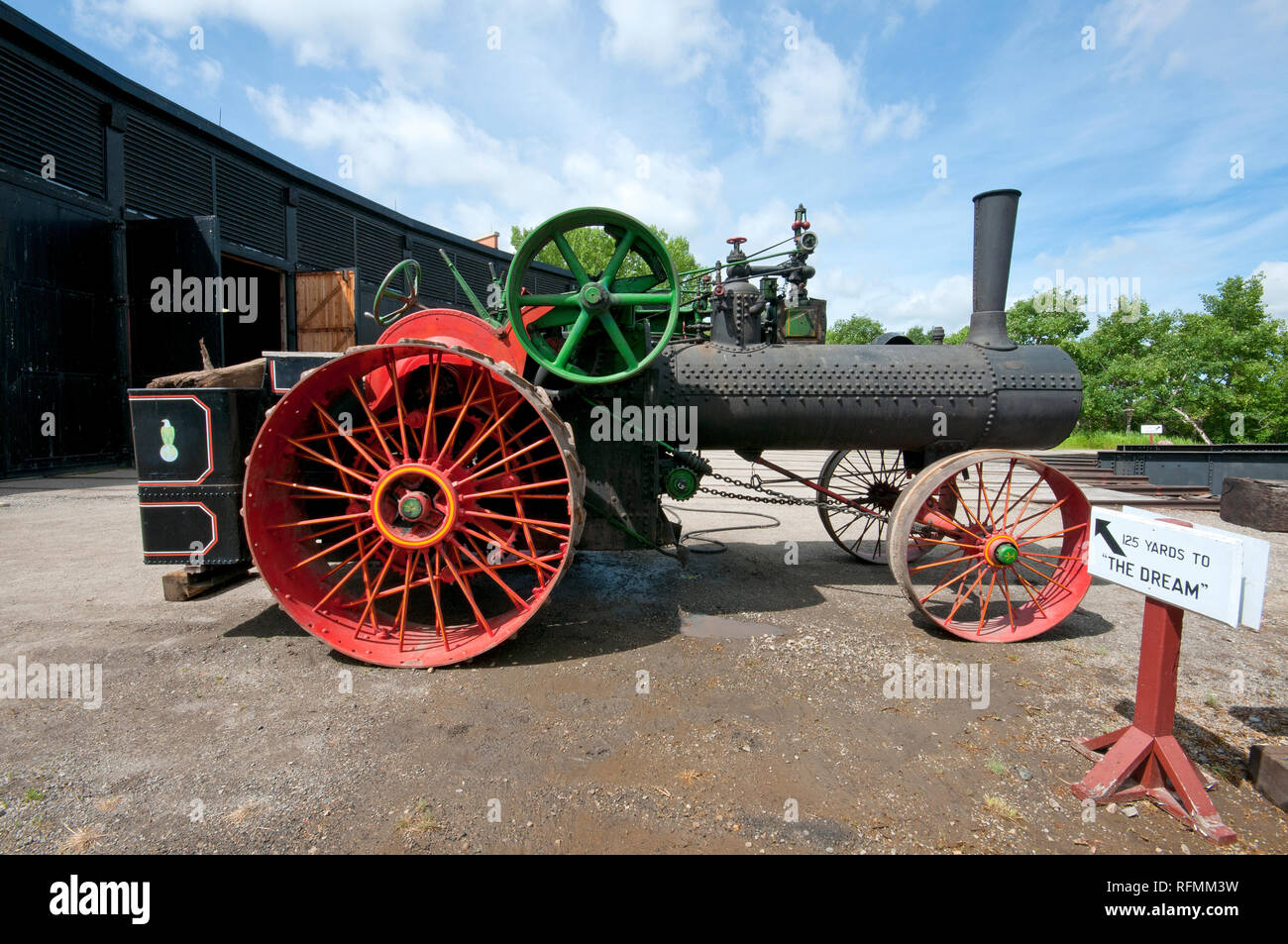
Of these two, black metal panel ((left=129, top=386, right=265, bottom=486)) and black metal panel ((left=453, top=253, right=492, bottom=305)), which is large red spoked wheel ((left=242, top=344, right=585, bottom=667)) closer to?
black metal panel ((left=129, top=386, right=265, bottom=486))

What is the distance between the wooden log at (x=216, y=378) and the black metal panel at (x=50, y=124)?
1030 centimetres

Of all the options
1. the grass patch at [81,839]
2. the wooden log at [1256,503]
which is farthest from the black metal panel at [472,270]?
the grass patch at [81,839]

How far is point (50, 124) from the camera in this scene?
1079 cm

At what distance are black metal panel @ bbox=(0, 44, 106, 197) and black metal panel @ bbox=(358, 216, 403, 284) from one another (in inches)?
248

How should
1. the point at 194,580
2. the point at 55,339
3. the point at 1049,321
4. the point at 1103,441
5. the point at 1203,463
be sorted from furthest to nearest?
the point at 1049,321, the point at 1103,441, the point at 1203,463, the point at 55,339, the point at 194,580

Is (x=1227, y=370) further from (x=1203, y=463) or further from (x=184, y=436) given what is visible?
(x=184, y=436)

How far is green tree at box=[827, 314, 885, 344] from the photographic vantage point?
91125mm

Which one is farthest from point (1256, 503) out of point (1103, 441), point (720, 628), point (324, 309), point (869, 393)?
point (1103, 441)

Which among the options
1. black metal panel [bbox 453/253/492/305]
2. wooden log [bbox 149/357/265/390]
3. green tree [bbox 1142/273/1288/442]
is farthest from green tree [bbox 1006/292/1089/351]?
wooden log [bbox 149/357/265/390]

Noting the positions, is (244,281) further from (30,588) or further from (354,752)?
(354,752)

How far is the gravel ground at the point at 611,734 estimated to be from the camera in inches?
97.3

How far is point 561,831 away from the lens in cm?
246

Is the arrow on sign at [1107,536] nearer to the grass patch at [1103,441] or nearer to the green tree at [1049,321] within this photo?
the grass patch at [1103,441]

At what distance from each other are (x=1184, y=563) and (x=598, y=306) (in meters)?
3.17
